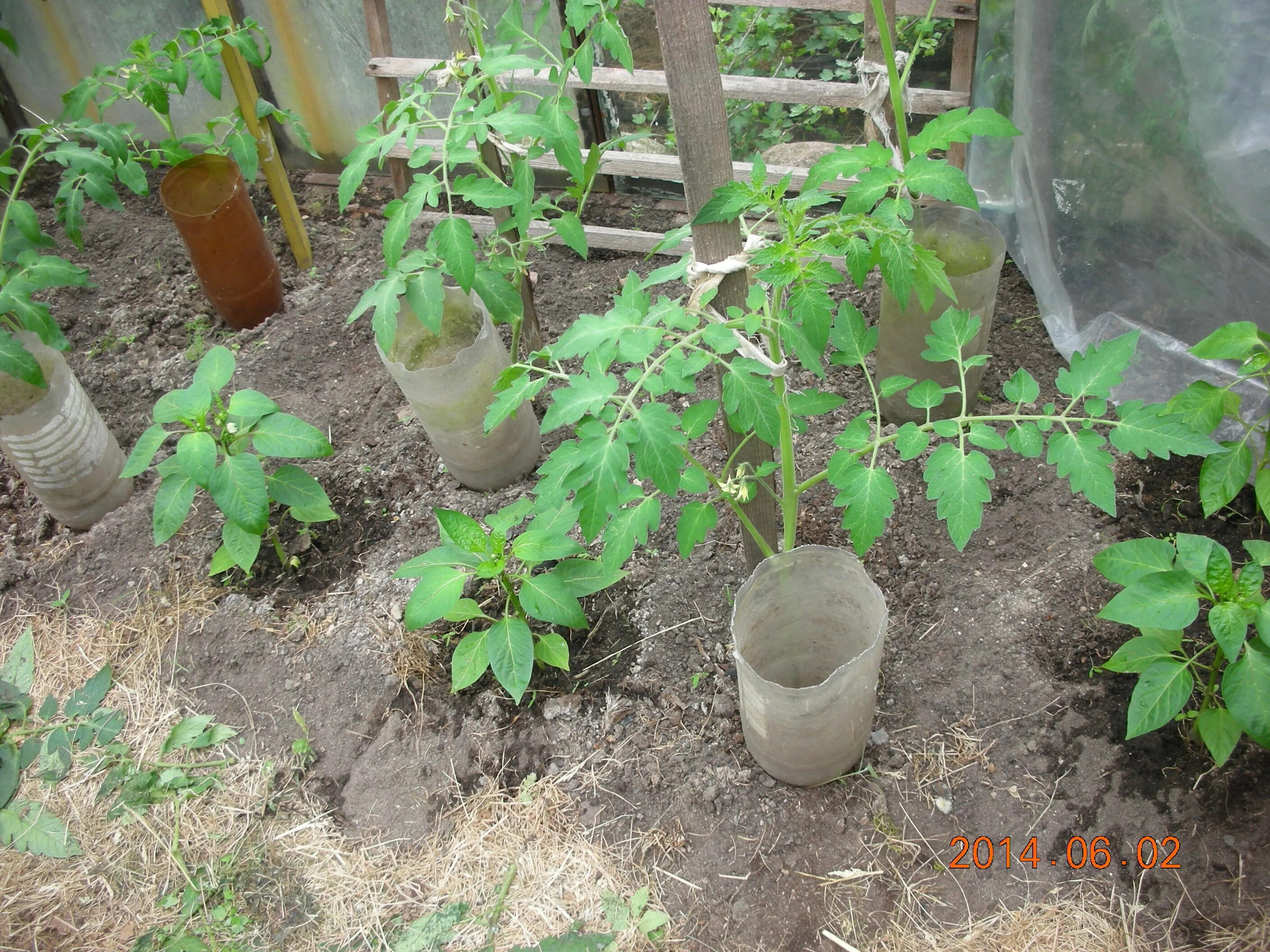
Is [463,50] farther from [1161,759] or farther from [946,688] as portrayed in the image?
[1161,759]

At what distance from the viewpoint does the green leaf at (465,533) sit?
6.38 ft

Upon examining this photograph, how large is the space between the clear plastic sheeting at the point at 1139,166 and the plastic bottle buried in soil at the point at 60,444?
3.10 meters

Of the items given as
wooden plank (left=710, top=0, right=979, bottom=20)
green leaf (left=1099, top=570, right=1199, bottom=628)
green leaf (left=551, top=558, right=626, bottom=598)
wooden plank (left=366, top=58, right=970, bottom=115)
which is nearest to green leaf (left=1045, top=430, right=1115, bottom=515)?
green leaf (left=1099, top=570, right=1199, bottom=628)

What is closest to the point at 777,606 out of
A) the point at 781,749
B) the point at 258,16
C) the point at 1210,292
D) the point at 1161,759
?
the point at 781,749

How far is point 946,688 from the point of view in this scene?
2.02 m

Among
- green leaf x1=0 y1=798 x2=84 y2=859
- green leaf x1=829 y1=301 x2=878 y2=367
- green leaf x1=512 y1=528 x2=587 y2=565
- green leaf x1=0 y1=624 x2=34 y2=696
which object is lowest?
green leaf x1=0 y1=798 x2=84 y2=859

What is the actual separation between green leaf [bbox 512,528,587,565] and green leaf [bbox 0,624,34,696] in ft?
4.99

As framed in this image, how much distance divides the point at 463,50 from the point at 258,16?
2.05 metres

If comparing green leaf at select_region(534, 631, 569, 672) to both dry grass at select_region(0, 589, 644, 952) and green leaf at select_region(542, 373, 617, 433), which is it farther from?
green leaf at select_region(542, 373, 617, 433)

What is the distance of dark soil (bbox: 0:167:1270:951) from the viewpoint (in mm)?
1753

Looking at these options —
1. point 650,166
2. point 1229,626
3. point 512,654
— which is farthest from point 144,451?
point 1229,626

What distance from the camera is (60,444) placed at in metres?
2.65

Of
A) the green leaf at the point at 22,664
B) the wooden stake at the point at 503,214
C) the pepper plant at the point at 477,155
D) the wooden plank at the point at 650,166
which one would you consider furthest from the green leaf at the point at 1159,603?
the green leaf at the point at 22,664

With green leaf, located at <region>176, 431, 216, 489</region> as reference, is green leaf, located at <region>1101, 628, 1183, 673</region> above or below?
below
